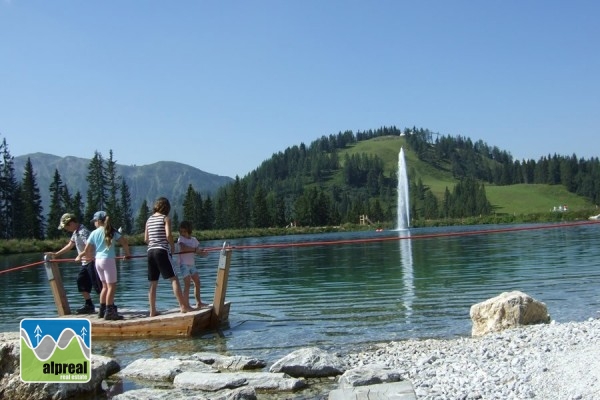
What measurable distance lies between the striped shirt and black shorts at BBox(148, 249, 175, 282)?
0.11 m

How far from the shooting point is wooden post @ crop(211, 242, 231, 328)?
16.2 meters

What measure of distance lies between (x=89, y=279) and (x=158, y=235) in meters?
3.33

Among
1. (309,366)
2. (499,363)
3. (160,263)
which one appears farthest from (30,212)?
(499,363)

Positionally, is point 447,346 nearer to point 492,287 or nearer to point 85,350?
point 85,350

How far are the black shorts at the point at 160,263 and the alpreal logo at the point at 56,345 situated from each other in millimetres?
6095

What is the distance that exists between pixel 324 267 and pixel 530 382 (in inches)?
1163

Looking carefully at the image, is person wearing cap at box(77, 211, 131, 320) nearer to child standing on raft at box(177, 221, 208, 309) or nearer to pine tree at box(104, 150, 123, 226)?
child standing on raft at box(177, 221, 208, 309)

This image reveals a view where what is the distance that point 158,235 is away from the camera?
1428 cm

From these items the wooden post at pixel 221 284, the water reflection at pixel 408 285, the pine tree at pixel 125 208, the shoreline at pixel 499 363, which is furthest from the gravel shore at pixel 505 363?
the pine tree at pixel 125 208

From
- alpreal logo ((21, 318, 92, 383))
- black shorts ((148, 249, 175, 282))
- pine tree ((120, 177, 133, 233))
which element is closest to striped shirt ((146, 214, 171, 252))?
black shorts ((148, 249, 175, 282))

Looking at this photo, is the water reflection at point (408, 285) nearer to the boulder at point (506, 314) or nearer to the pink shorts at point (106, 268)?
the boulder at point (506, 314)

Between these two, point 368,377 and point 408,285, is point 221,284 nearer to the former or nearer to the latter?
point 368,377

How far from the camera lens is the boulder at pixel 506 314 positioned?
14148 millimetres

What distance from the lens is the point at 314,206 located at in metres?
174
